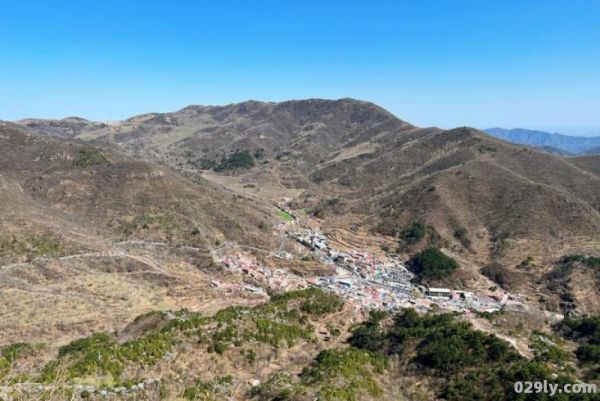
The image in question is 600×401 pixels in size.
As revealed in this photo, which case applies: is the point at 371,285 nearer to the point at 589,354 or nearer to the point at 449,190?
the point at 589,354

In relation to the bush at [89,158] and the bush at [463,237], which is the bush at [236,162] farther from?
the bush at [463,237]

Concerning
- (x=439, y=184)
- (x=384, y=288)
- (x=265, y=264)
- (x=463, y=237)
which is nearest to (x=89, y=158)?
(x=265, y=264)

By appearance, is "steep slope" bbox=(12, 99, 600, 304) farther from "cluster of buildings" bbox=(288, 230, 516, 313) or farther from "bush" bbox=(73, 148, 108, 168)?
"bush" bbox=(73, 148, 108, 168)

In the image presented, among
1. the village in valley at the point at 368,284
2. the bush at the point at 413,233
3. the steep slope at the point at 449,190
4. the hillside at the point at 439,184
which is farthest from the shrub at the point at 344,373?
the hillside at the point at 439,184

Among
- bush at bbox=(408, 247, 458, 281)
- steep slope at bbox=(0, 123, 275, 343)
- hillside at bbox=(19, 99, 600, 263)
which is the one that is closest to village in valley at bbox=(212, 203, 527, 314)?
bush at bbox=(408, 247, 458, 281)

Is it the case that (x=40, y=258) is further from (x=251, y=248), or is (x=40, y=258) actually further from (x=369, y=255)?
(x=369, y=255)

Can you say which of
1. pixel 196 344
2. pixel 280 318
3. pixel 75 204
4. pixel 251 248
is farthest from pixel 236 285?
pixel 75 204
